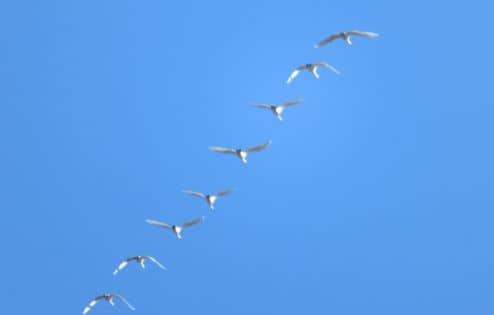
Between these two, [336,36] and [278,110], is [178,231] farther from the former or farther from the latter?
[336,36]

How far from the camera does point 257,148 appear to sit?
64.8 meters

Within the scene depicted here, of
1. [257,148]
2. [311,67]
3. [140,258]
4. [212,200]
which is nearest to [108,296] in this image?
[140,258]

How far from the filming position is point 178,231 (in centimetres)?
6981

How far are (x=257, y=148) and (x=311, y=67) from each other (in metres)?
10.6

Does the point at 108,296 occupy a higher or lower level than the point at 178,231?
lower

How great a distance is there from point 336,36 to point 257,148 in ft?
34.5

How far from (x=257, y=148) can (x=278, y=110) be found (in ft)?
17.3

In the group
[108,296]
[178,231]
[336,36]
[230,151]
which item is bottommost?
[108,296]

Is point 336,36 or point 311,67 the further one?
point 311,67

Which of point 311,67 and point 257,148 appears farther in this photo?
point 311,67

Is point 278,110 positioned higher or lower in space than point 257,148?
higher

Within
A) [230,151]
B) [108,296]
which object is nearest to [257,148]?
[230,151]

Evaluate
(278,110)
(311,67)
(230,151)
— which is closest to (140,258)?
(230,151)

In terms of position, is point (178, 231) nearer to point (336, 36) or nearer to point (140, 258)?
point (140, 258)
